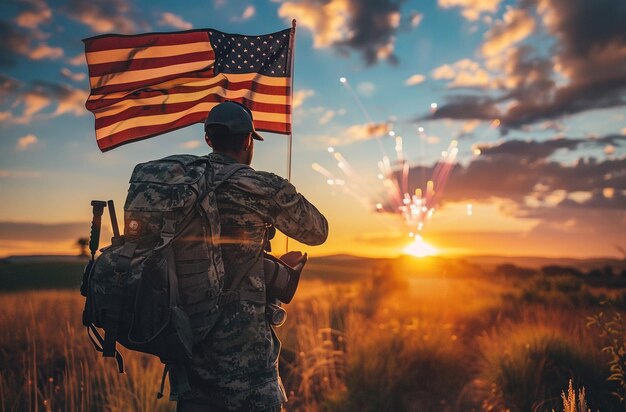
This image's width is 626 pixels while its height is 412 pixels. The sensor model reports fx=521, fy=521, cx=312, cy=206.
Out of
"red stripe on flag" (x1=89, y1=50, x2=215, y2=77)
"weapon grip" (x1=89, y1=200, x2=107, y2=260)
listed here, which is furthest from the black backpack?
"red stripe on flag" (x1=89, y1=50, x2=215, y2=77)

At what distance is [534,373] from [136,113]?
6.30 m

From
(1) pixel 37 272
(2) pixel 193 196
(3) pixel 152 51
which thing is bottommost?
(1) pixel 37 272

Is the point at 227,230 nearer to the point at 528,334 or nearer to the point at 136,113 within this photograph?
the point at 136,113

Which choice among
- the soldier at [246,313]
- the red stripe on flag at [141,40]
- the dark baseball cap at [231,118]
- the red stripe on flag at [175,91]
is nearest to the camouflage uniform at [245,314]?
the soldier at [246,313]

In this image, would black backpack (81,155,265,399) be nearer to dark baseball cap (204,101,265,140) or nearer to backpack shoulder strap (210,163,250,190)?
backpack shoulder strap (210,163,250,190)

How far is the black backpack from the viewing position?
2846mm

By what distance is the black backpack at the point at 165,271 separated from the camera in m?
2.85

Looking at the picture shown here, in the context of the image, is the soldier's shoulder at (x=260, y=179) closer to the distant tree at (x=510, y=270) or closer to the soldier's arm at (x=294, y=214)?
the soldier's arm at (x=294, y=214)

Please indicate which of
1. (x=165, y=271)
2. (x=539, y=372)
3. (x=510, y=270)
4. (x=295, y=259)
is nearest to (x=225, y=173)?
(x=165, y=271)

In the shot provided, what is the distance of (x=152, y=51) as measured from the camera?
6.12 m

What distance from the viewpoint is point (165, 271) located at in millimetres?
2836

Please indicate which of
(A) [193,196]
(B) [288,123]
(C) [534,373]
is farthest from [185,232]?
(C) [534,373]

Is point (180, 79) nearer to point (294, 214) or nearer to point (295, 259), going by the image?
point (295, 259)

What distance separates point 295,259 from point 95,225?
131 cm
